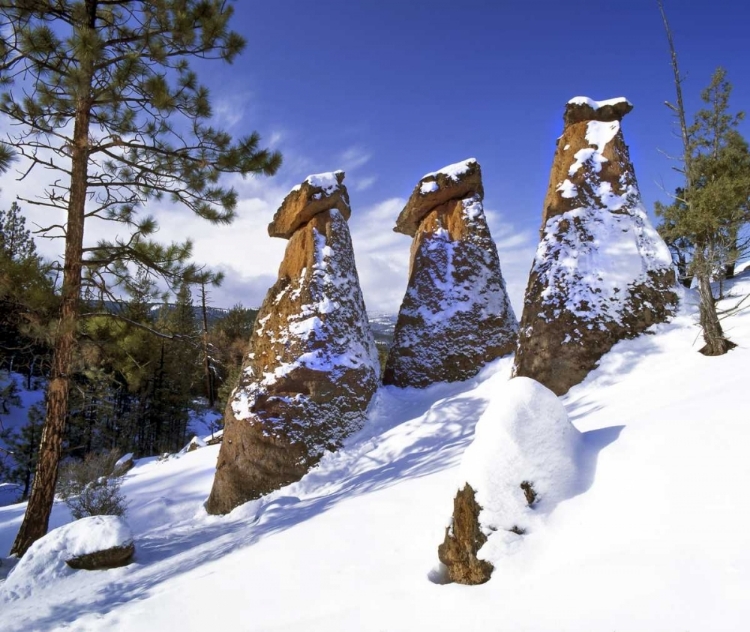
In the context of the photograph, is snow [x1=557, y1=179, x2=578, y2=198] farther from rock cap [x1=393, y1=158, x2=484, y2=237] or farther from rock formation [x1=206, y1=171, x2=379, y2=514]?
rock formation [x1=206, y1=171, x2=379, y2=514]

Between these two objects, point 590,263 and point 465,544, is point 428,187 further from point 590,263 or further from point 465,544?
point 465,544

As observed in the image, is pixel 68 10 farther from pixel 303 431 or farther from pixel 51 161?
pixel 303 431

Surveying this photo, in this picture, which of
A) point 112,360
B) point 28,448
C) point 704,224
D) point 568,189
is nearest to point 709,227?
point 704,224

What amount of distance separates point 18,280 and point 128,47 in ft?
13.7

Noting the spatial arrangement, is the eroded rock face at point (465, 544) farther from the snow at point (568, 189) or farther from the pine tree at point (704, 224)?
the snow at point (568, 189)

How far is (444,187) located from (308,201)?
4.57m

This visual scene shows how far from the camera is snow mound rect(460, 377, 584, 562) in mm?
3324

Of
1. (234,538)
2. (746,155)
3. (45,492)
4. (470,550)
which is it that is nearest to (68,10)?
(45,492)

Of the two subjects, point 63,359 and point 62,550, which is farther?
point 63,359

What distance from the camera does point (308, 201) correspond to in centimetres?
1155

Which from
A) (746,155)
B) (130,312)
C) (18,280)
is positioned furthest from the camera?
(746,155)

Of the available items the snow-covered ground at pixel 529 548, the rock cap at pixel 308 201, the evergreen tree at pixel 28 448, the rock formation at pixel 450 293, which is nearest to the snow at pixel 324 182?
the rock cap at pixel 308 201

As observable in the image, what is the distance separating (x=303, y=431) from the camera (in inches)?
364

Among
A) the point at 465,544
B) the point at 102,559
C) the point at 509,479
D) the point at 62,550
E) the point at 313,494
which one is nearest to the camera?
the point at 465,544
